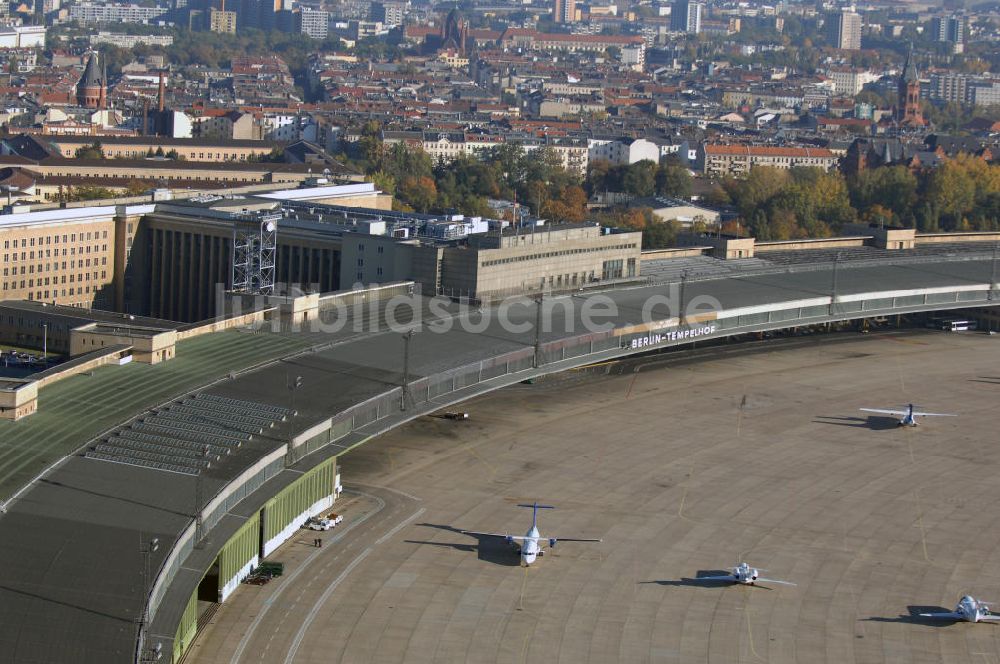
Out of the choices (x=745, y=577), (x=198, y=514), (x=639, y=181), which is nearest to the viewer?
(x=198, y=514)

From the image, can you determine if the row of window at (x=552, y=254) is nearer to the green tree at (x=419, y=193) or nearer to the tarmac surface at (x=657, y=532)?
the tarmac surface at (x=657, y=532)

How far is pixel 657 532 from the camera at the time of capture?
63.6 m

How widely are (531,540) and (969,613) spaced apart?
44.2 feet

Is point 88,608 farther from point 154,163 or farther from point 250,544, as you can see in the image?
point 154,163

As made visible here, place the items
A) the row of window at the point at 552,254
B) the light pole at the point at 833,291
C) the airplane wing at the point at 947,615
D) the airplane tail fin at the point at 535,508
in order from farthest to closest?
the light pole at the point at 833,291, the row of window at the point at 552,254, the airplane tail fin at the point at 535,508, the airplane wing at the point at 947,615

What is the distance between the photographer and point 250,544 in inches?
2277

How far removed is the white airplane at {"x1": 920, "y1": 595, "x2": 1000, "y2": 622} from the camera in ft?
184

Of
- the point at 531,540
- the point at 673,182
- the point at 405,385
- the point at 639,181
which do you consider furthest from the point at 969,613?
the point at 639,181

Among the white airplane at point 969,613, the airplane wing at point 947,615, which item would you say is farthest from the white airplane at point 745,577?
the white airplane at point 969,613

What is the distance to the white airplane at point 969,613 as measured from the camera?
56062 millimetres

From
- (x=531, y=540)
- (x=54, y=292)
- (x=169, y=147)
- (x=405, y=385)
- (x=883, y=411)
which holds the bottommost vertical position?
(x=531, y=540)

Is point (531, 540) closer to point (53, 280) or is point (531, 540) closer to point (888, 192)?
point (53, 280)

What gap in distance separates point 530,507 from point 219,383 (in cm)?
1232

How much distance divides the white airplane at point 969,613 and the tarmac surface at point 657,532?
0.45 m
